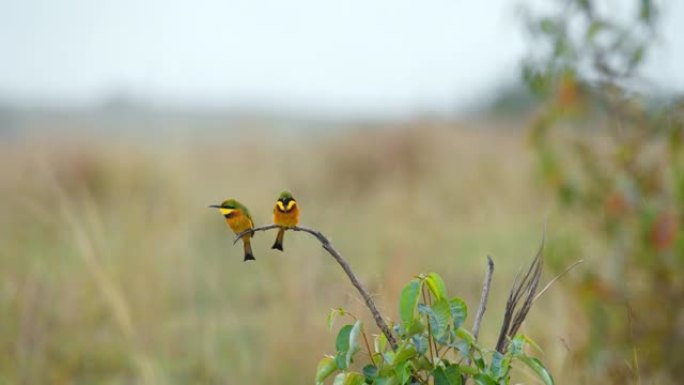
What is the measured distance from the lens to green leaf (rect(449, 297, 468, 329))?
4.49 feet

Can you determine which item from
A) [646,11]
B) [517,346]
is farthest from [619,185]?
[517,346]

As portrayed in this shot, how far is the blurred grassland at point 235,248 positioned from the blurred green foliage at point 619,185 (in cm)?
21

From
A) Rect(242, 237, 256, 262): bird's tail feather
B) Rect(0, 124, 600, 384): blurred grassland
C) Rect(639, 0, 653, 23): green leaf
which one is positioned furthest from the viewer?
Rect(0, 124, 600, 384): blurred grassland

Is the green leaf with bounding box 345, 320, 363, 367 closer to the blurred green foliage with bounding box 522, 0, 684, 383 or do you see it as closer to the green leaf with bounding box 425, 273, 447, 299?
the green leaf with bounding box 425, 273, 447, 299

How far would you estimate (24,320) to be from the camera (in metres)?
4.00

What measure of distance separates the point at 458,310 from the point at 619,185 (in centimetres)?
284

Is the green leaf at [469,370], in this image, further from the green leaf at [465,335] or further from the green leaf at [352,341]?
the green leaf at [352,341]

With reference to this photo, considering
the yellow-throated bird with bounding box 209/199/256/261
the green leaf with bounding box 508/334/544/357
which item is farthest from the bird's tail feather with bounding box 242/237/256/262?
the green leaf with bounding box 508/334/544/357

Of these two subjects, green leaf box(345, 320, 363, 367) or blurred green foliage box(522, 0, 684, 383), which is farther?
blurred green foliage box(522, 0, 684, 383)

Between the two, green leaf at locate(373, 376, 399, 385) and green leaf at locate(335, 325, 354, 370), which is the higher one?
green leaf at locate(335, 325, 354, 370)

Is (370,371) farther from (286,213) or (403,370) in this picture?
(286,213)

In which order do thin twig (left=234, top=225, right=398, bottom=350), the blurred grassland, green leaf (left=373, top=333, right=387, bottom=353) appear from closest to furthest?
1. thin twig (left=234, top=225, right=398, bottom=350)
2. green leaf (left=373, top=333, right=387, bottom=353)
3. the blurred grassland

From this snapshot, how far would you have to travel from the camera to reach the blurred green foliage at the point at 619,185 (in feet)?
12.3

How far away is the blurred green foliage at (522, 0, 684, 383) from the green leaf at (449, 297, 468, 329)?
7.98ft
